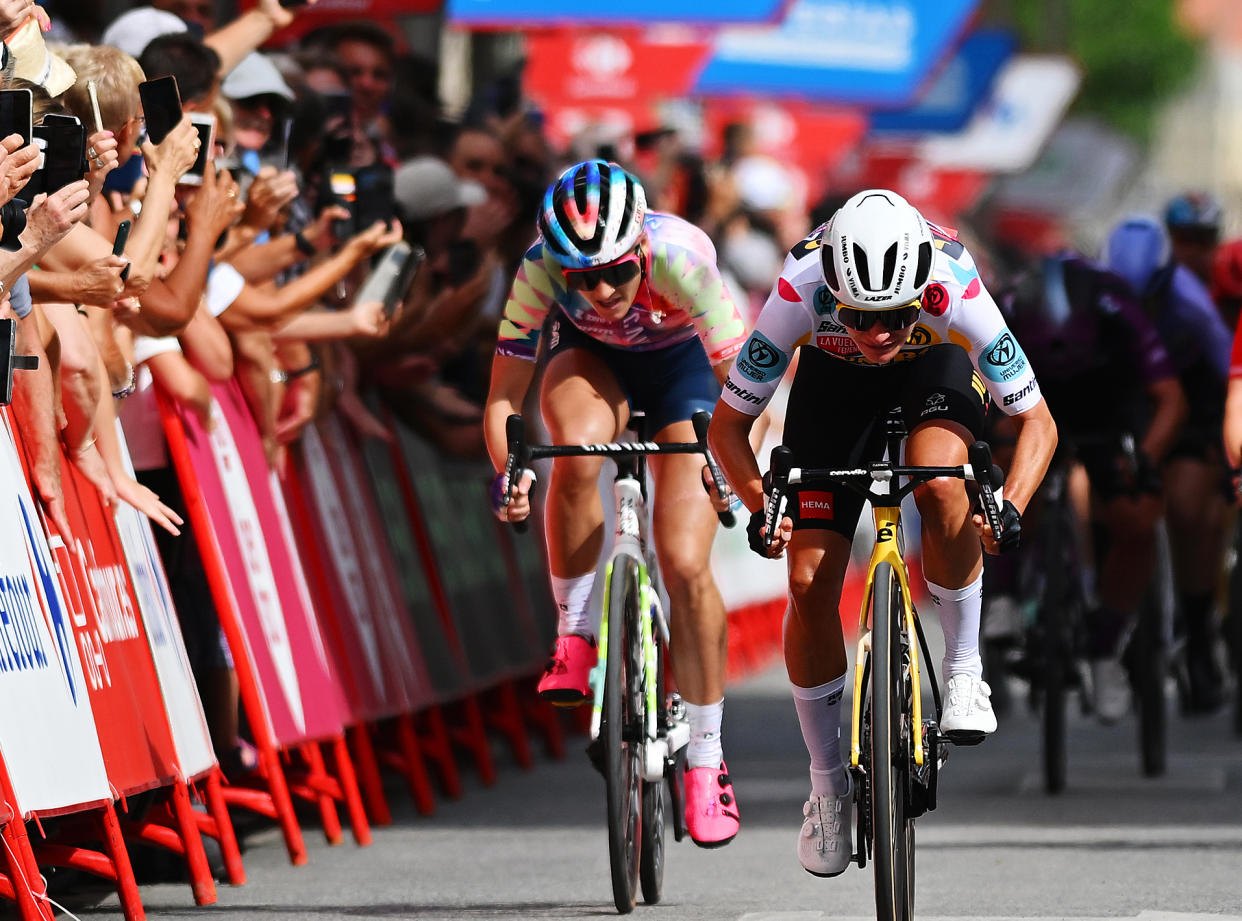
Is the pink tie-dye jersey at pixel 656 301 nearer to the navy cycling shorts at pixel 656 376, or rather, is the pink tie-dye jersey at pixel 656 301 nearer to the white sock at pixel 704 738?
the navy cycling shorts at pixel 656 376

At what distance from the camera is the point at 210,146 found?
8664mm

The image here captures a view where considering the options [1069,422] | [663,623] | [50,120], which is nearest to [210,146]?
[50,120]

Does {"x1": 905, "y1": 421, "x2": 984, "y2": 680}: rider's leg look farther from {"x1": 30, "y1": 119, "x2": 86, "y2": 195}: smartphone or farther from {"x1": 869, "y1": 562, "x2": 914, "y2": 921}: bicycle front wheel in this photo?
{"x1": 30, "y1": 119, "x2": 86, "y2": 195}: smartphone

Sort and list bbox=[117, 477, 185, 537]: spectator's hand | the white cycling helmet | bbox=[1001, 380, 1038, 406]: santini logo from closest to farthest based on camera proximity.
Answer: the white cycling helmet
bbox=[1001, 380, 1038, 406]: santini logo
bbox=[117, 477, 185, 537]: spectator's hand

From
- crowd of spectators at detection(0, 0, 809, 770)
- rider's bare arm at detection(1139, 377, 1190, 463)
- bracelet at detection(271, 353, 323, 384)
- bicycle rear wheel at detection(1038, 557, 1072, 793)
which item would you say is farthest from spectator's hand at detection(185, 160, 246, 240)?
rider's bare arm at detection(1139, 377, 1190, 463)

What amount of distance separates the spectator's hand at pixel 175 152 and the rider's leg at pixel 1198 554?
6.54m

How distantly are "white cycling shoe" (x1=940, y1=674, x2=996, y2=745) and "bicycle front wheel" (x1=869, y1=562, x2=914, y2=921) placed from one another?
236 millimetres

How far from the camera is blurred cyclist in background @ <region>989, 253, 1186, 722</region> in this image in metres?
11.5

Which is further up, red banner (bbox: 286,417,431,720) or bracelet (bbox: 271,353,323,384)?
bracelet (bbox: 271,353,323,384)

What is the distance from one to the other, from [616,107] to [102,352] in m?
11.5

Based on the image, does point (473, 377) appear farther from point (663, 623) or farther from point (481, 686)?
point (663, 623)

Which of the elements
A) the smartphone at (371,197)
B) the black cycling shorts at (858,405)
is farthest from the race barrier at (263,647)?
the black cycling shorts at (858,405)

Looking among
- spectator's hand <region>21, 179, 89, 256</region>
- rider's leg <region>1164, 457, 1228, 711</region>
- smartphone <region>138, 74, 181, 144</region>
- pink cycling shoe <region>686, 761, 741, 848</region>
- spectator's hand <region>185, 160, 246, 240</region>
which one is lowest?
rider's leg <region>1164, 457, 1228, 711</region>

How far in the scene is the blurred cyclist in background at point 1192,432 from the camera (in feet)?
41.2
